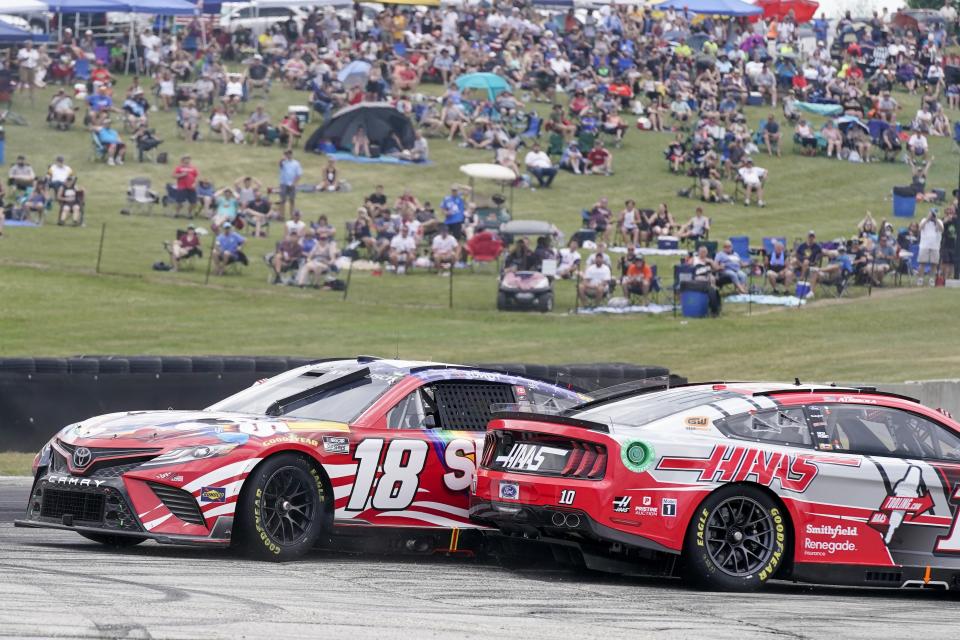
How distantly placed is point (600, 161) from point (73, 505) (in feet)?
108

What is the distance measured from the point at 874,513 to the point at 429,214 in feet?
78.0

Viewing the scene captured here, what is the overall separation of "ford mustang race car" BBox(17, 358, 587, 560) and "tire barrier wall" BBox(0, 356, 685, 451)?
17.0 feet

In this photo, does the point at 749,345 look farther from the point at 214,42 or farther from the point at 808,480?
the point at 214,42

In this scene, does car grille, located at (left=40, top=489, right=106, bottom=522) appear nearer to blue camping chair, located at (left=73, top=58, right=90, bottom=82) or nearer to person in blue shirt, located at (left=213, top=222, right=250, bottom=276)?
person in blue shirt, located at (left=213, top=222, right=250, bottom=276)

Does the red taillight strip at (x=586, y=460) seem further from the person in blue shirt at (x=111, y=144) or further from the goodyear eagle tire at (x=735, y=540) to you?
the person in blue shirt at (x=111, y=144)

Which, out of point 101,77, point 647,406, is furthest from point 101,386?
point 101,77

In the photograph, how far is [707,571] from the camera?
8.97 metres

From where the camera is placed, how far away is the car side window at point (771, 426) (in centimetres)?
927

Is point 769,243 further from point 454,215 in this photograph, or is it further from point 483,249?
point 454,215

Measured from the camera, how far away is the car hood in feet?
30.7

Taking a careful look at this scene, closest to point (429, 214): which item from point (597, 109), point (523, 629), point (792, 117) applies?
point (597, 109)

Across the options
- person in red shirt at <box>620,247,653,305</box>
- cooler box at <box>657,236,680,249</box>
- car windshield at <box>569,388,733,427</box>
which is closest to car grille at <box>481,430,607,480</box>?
car windshield at <box>569,388,733,427</box>

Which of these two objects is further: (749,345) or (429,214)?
(429,214)

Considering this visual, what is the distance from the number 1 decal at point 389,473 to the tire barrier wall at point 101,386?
558 cm
